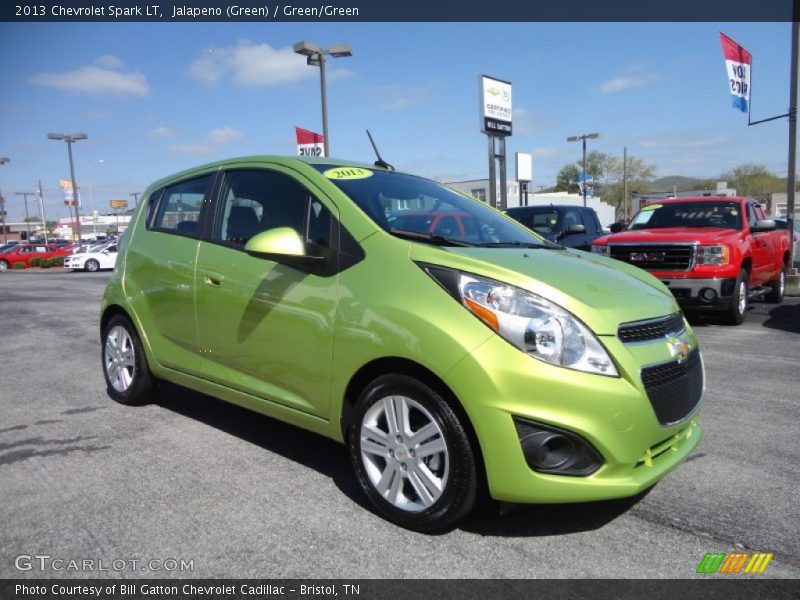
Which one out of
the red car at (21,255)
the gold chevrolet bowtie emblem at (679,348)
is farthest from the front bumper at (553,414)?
the red car at (21,255)

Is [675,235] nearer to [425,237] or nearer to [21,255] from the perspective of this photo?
[425,237]

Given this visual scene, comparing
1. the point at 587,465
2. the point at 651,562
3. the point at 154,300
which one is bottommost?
the point at 651,562

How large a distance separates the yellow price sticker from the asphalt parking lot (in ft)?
5.49

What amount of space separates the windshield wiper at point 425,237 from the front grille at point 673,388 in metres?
1.12

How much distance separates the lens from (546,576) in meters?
2.56

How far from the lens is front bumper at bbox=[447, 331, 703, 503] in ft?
8.49

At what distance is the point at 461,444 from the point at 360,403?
58 centimetres

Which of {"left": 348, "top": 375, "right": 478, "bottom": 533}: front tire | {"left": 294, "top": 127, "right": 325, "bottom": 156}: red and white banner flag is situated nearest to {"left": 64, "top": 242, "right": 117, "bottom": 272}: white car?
{"left": 294, "top": 127, "right": 325, "bottom": 156}: red and white banner flag

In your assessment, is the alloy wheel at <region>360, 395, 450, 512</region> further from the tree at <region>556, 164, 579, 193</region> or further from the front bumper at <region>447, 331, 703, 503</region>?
the tree at <region>556, 164, 579, 193</region>

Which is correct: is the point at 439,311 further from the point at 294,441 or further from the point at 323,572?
the point at 294,441

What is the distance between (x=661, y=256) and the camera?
8586 mm

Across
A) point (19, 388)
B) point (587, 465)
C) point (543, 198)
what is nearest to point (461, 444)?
point (587, 465)

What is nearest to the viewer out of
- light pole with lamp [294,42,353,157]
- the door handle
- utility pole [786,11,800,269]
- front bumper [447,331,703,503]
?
front bumper [447,331,703,503]

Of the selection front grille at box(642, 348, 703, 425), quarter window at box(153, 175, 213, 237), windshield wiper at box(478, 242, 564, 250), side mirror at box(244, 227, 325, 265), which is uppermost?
quarter window at box(153, 175, 213, 237)
